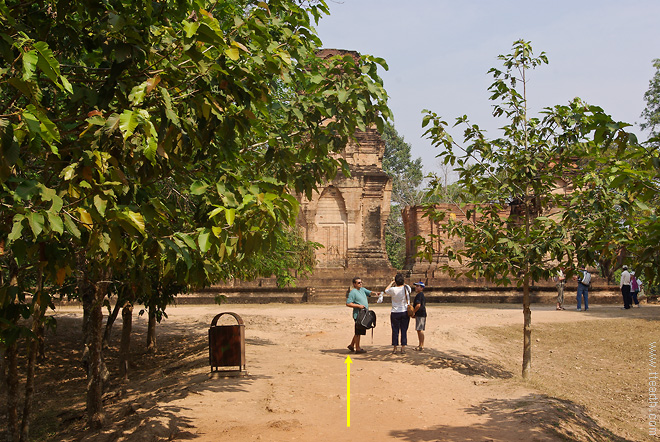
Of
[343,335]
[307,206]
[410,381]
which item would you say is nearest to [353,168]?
[307,206]

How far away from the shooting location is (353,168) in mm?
25906

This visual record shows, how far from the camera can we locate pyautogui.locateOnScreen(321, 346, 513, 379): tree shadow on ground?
10531 millimetres

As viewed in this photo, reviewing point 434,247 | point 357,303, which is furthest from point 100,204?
point 434,247

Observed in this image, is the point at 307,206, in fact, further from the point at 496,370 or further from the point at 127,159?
the point at 127,159

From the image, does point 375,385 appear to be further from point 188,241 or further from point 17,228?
point 17,228

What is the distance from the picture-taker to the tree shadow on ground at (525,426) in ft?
22.1

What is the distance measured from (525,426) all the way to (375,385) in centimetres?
235

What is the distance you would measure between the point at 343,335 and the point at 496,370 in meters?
3.76

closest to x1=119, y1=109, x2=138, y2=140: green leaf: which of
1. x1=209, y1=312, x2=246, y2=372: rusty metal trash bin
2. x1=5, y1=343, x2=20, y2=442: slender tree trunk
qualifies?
x1=5, y1=343, x2=20, y2=442: slender tree trunk

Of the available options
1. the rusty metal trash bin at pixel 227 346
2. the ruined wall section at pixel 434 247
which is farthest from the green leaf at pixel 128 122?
the ruined wall section at pixel 434 247

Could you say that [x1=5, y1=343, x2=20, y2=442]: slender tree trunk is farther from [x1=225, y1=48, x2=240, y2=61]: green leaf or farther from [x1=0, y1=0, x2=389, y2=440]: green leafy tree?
[x1=225, y1=48, x2=240, y2=61]: green leaf

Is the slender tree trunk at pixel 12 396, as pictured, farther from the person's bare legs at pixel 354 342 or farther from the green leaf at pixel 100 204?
the person's bare legs at pixel 354 342

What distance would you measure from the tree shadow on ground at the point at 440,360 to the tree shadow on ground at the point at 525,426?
2.04 meters

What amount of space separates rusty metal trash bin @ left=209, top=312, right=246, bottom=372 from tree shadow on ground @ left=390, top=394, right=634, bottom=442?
307 centimetres
